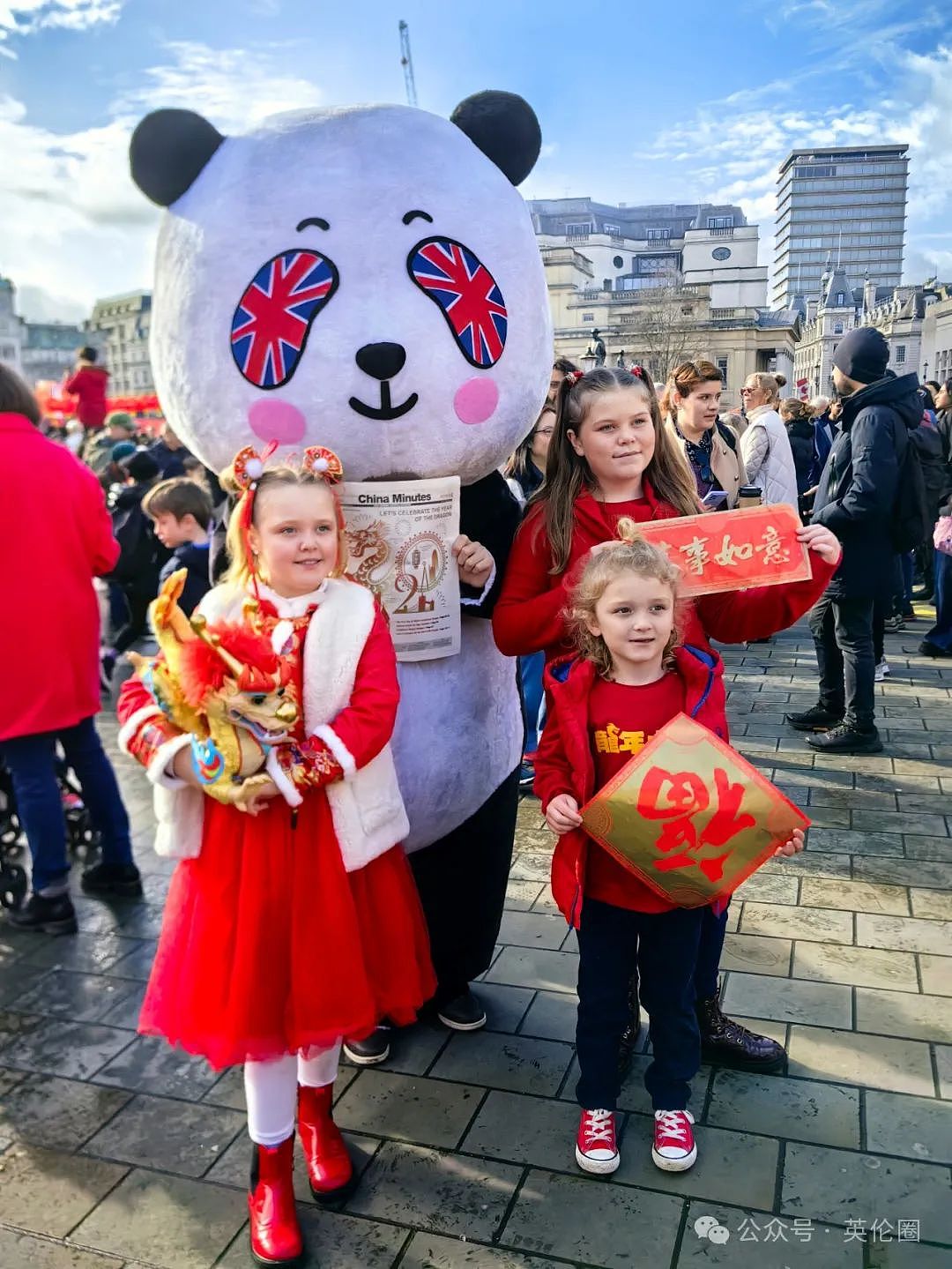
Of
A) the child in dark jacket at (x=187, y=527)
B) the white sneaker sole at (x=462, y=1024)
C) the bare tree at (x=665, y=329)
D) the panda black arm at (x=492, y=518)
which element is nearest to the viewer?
the panda black arm at (x=492, y=518)

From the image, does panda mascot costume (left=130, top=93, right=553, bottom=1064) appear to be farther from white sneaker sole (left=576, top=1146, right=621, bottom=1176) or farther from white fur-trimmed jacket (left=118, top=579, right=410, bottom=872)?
white sneaker sole (left=576, top=1146, right=621, bottom=1176)

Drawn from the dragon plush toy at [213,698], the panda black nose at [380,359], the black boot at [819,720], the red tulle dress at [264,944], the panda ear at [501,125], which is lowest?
the black boot at [819,720]

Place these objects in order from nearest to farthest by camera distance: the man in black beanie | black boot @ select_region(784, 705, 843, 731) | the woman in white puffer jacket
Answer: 1. the man in black beanie
2. black boot @ select_region(784, 705, 843, 731)
3. the woman in white puffer jacket

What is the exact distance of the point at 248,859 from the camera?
198 cm

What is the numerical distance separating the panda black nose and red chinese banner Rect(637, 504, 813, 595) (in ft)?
2.27

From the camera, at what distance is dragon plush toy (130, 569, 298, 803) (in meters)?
1.89

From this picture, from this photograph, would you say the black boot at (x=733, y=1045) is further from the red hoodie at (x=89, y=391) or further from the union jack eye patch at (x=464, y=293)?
the red hoodie at (x=89, y=391)

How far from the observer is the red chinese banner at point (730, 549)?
215cm

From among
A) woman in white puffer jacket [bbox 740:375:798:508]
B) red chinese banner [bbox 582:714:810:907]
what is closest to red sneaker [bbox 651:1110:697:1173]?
red chinese banner [bbox 582:714:810:907]

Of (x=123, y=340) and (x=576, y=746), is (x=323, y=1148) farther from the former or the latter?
(x=123, y=340)

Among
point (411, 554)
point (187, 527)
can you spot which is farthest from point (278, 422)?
point (187, 527)

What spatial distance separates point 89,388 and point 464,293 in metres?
8.58

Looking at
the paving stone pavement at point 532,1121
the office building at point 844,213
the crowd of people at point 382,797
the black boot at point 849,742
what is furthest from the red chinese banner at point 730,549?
the office building at point 844,213

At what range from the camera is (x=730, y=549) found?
217 cm
